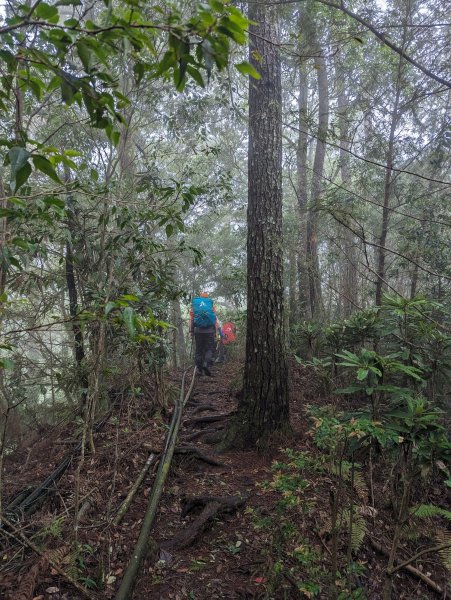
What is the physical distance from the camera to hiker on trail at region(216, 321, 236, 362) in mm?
11891

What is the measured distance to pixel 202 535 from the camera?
3.71 m

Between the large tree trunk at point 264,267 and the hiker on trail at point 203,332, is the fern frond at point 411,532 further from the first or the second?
the hiker on trail at point 203,332

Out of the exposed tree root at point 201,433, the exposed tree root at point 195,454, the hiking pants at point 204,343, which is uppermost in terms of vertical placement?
the hiking pants at point 204,343

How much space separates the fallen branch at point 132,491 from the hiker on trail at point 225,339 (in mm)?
6771

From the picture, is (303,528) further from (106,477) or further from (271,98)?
(271,98)

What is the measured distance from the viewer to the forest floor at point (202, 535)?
295cm

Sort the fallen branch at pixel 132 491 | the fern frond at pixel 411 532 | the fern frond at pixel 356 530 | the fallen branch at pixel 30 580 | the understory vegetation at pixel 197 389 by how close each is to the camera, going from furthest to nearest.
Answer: the fallen branch at pixel 132 491
the fern frond at pixel 411 532
the fern frond at pixel 356 530
the fallen branch at pixel 30 580
the understory vegetation at pixel 197 389

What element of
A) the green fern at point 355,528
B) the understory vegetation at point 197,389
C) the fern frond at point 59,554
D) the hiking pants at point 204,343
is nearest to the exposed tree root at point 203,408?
the understory vegetation at point 197,389

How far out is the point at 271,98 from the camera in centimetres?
534

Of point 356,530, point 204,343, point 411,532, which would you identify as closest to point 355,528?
point 356,530

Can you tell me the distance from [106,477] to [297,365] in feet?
14.4

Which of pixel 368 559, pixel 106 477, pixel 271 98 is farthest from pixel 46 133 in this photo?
pixel 368 559

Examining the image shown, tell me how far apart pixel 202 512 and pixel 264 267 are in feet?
9.47

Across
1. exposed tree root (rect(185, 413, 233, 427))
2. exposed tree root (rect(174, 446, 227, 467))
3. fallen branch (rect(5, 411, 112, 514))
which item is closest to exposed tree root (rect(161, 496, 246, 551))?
exposed tree root (rect(174, 446, 227, 467))
